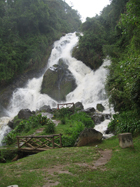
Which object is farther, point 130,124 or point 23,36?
point 23,36

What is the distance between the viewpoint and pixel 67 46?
34625 millimetres

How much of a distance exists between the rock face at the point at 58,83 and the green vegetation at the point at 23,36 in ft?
17.2

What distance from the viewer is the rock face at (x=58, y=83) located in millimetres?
24531

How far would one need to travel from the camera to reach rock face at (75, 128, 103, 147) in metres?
7.67

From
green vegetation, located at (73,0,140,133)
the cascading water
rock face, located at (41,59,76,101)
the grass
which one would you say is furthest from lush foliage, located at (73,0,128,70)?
the grass

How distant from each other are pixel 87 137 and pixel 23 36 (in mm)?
29867

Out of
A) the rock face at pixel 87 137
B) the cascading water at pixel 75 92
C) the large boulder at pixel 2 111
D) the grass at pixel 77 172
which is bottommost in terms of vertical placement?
the grass at pixel 77 172

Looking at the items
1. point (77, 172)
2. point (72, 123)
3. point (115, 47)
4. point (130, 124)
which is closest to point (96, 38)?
point (115, 47)

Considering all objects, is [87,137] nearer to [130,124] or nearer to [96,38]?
[130,124]

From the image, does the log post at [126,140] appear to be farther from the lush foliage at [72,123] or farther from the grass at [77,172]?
the lush foliage at [72,123]

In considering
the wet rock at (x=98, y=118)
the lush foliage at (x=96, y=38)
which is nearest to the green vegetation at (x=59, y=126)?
the wet rock at (x=98, y=118)

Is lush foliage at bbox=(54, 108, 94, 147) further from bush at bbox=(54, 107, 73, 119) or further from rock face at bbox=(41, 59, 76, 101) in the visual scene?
rock face at bbox=(41, 59, 76, 101)

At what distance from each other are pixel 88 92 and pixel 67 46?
1588 cm

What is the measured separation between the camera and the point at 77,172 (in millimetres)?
Answer: 4215
